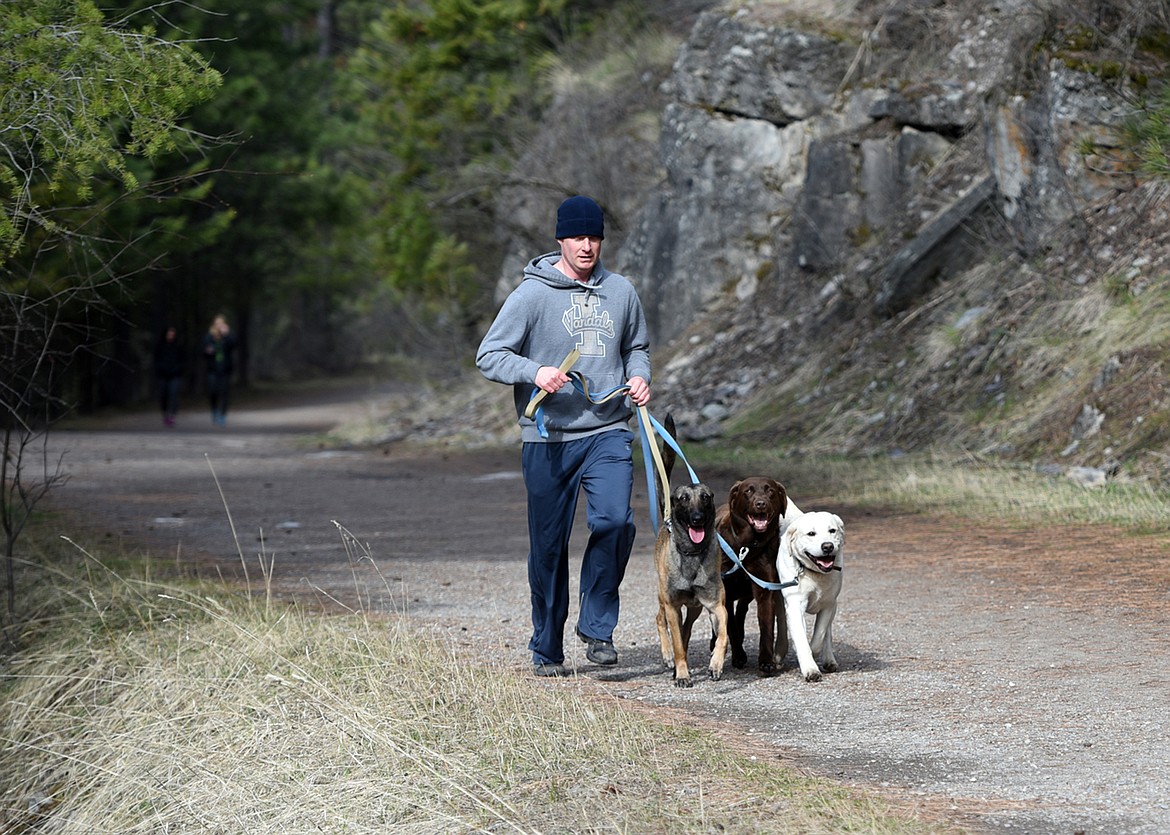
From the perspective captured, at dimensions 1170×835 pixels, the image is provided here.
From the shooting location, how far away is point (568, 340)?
768cm

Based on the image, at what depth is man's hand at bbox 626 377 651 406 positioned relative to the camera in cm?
740

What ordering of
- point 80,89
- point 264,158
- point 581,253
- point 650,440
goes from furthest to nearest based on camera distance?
1. point 264,158
2. point 80,89
3. point 650,440
4. point 581,253

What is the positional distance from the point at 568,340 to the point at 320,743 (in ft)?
7.10

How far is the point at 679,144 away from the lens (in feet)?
86.0

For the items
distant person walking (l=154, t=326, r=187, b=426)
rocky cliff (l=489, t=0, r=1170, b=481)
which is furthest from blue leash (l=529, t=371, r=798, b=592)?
distant person walking (l=154, t=326, r=187, b=426)

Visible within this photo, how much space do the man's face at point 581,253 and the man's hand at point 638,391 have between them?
1.94 feet

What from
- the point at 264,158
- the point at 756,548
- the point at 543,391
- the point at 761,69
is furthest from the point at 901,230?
the point at 264,158

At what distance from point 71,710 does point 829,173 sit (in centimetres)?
1675

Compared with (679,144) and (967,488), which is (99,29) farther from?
(679,144)

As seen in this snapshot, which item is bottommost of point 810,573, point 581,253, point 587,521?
point 810,573

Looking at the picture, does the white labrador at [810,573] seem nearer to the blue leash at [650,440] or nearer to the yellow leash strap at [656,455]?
the blue leash at [650,440]

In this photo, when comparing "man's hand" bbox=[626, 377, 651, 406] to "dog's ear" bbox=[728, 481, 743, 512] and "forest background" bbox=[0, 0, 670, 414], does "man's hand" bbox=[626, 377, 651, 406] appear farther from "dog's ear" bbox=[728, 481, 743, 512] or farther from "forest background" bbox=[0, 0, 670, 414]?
"forest background" bbox=[0, 0, 670, 414]

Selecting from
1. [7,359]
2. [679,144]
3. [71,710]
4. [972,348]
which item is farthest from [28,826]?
[679,144]

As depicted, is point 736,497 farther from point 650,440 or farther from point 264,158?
point 264,158
